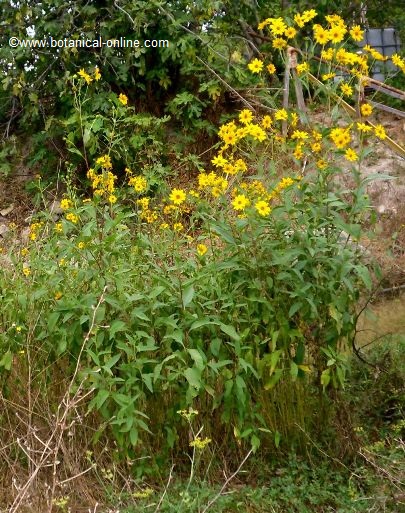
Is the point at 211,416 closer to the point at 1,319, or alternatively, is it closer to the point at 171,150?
the point at 1,319

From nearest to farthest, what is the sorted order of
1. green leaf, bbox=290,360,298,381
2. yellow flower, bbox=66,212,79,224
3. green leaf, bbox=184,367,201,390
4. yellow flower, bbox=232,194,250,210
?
green leaf, bbox=184,367,201,390 → yellow flower, bbox=232,194,250,210 → green leaf, bbox=290,360,298,381 → yellow flower, bbox=66,212,79,224

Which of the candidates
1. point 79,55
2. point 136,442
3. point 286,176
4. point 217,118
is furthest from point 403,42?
point 136,442

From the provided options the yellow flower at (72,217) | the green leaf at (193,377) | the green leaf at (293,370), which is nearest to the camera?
the green leaf at (193,377)

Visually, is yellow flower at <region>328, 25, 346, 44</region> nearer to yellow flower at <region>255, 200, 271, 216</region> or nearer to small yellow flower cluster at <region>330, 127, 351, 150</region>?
small yellow flower cluster at <region>330, 127, 351, 150</region>

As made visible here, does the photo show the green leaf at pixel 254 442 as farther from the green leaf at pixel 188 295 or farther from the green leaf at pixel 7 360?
the green leaf at pixel 7 360

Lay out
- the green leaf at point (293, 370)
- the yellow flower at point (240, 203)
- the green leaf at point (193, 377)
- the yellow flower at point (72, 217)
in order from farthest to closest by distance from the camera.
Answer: the yellow flower at point (72, 217) → the green leaf at point (293, 370) → the yellow flower at point (240, 203) → the green leaf at point (193, 377)

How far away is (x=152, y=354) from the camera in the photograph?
3.42 metres

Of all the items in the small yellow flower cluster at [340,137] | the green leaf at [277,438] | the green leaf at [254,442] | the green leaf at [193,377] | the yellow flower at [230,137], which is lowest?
the green leaf at [277,438]

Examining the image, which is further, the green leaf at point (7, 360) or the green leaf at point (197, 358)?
the green leaf at point (7, 360)

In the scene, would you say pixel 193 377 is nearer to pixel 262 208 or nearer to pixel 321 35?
pixel 262 208

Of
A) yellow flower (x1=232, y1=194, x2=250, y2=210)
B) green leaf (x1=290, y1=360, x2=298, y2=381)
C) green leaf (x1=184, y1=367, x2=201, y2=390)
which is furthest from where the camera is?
green leaf (x1=290, y1=360, x2=298, y2=381)

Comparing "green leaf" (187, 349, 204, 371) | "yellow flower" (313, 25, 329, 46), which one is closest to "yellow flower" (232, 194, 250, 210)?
"green leaf" (187, 349, 204, 371)

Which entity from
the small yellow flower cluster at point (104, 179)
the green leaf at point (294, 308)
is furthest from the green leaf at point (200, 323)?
the small yellow flower cluster at point (104, 179)

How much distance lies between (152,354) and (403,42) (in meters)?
8.80
